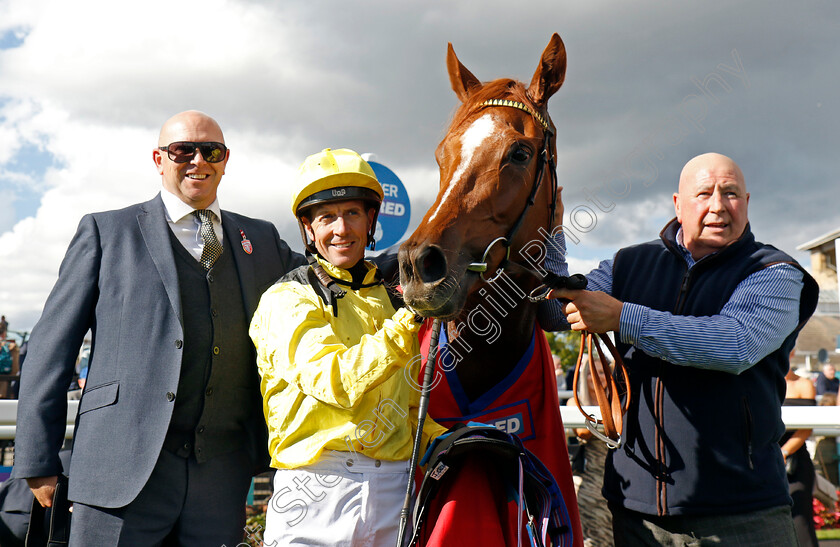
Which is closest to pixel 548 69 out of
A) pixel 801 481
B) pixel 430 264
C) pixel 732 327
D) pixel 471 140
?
pixel 471 140

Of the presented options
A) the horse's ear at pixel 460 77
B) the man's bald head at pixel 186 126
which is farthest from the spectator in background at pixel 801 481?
the man's bald head at pixel 186 126

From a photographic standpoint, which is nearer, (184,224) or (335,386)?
(335,386)

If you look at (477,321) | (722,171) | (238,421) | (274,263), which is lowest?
(238,421)

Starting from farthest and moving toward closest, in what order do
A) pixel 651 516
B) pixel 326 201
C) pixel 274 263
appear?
pixel 274 263 < pixel 651 516 < pixel 326 201

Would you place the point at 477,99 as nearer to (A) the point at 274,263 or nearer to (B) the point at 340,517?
(A) the point at 274,263

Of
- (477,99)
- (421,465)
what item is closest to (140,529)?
(421,465)

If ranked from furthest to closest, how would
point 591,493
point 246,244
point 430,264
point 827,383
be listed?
1. point 827,383
2. point 591,493
3. point 246,244
4. point 430,264

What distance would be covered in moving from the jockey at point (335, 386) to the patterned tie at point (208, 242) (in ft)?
2.09

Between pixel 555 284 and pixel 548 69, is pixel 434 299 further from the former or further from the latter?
pixel 548 69

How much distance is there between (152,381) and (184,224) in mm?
693

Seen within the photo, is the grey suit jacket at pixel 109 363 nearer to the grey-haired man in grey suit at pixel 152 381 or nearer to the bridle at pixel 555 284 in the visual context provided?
the grey-haired man in grey suit at pixel 152 381

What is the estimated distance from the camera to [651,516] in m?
2.33

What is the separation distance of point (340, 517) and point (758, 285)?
163cm

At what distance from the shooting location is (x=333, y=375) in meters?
1.80
